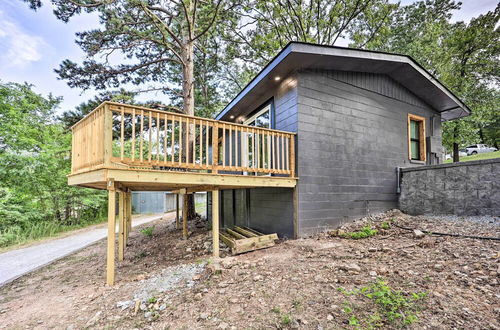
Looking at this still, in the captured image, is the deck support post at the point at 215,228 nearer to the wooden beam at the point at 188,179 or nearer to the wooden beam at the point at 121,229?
the wooden beam at the point at 188,179

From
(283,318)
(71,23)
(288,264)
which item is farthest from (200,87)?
(283,318)

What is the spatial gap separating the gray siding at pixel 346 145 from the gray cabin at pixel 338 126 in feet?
0.07

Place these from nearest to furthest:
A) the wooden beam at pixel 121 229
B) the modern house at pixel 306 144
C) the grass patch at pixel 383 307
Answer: the grass patch at pixel 383 307 < the modern house at pixel 306 144 < the wooden beam at pixel 121 229

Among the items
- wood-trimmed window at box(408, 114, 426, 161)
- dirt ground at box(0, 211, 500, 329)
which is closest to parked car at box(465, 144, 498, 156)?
wood-trimmed window at box(408, 114, 426, 161)

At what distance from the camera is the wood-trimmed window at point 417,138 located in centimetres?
685

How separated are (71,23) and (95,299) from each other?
25.7 feet

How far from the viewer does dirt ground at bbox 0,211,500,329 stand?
6.43 feet

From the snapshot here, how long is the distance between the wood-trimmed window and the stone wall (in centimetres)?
147

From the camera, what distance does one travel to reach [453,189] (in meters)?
4.89

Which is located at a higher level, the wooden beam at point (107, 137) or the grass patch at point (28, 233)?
the wooden beam at point (107, 137)

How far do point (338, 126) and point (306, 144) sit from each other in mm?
1094

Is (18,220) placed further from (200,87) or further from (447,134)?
(447,134)

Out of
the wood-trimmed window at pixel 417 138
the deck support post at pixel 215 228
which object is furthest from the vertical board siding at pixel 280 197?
the wood-trimmed window at pixel 417 138

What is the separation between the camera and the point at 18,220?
8.02m
